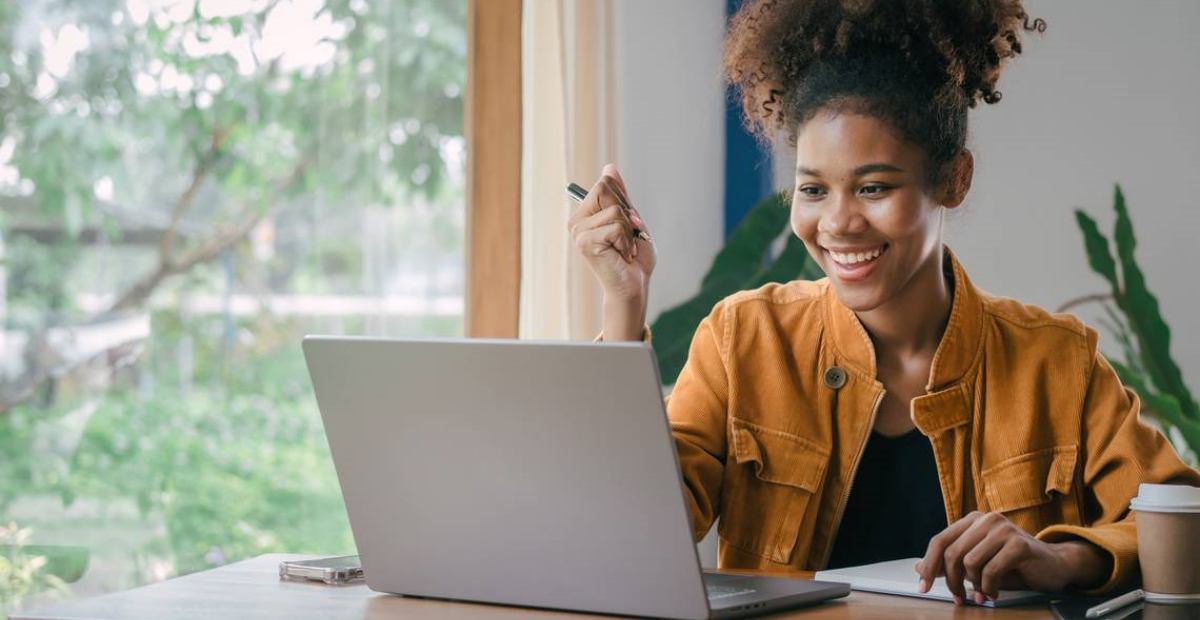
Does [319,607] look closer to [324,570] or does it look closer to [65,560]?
[324,570]

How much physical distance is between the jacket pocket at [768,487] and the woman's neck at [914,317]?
A: 0.53ft

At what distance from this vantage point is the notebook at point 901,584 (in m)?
1.11

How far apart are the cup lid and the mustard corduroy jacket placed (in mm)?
301

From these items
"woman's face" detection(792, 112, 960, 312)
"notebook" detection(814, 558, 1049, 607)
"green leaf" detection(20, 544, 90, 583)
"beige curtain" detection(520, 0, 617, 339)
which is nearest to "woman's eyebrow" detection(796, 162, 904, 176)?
"woman's face" detection(792, 112, 960, 312)

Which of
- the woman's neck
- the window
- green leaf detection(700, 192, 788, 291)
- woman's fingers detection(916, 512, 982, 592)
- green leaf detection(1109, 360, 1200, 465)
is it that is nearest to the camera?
woman's fingers detection(916, 512, 982, 592)

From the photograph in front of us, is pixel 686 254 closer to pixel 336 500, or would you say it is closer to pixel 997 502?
pixel 336 500

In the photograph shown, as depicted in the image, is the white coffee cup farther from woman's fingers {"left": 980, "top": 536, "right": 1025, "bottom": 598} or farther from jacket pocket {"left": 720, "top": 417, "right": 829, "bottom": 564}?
jacket pocket {"left": 720, "top": 417, "right": 829, "bottom": 564}

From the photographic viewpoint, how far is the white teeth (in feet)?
4.99

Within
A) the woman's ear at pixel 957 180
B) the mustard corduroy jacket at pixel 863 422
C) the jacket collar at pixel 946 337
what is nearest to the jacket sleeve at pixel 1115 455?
the mustard corduroy jacket at pixel 863 422

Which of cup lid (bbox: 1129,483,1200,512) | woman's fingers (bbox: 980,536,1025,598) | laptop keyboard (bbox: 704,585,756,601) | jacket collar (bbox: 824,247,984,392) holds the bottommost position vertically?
laptop keyboard (bbox: 704,585,756,601)

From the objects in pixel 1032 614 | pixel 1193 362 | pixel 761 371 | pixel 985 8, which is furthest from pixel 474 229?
pixel 1032 614

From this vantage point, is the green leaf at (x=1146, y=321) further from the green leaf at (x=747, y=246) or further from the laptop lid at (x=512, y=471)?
the laptop lid at (x=512, y=471)

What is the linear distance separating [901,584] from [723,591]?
0.54 ft

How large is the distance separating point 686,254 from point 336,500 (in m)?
0.96
